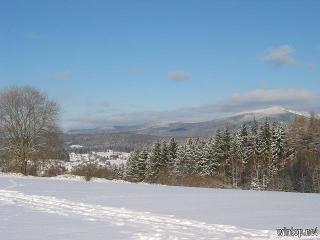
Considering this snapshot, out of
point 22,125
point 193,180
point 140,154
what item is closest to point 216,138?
point 140,154

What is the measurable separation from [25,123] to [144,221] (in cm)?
3317

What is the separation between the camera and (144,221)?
12523mm

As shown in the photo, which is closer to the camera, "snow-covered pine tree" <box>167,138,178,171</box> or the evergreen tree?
"snow-covered pine tree" <box>167,138,178,171</box>

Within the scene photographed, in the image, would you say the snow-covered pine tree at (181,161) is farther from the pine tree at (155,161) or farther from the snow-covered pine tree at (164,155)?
the pine tree at (155,161)

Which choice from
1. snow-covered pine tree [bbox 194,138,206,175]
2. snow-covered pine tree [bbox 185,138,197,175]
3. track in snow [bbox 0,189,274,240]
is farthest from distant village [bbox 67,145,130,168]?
track in snow [bbox 0,189,274,240]

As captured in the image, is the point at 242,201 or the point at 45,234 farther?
the point at 242,201

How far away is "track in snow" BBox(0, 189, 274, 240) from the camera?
34.4 ft

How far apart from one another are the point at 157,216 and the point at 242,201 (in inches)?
250

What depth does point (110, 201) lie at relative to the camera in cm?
1780

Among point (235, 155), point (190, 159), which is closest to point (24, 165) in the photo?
point (190, 159)

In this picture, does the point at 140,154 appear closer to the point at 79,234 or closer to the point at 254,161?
the point at 254,161

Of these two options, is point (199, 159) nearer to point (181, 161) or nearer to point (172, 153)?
point (181, 161)

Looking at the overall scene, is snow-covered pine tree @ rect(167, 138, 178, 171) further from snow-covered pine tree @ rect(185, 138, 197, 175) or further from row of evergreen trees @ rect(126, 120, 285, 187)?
snow-covered pine tree @ rect(185, 138, 197, 175)

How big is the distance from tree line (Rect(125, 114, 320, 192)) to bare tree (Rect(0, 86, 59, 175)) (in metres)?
12.4
